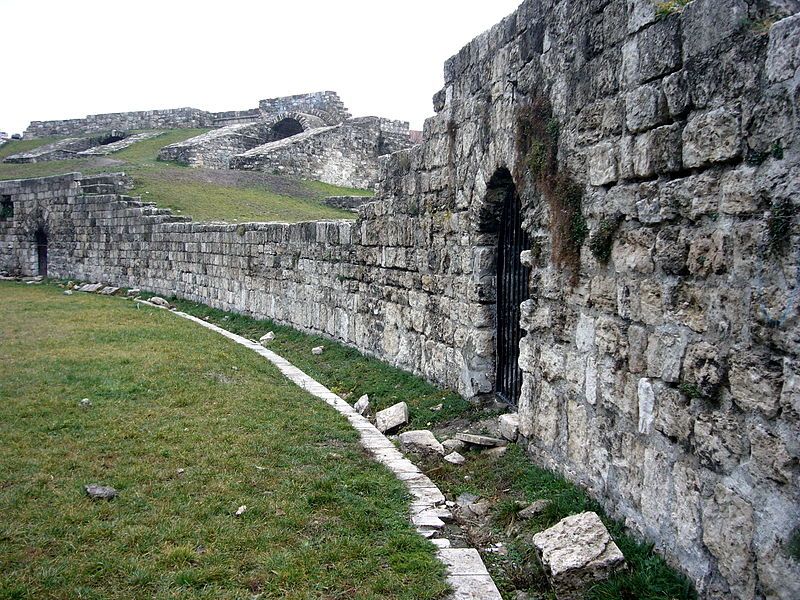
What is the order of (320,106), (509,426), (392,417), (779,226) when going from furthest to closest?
(320,106), (392,417), (509,426), (779,226)

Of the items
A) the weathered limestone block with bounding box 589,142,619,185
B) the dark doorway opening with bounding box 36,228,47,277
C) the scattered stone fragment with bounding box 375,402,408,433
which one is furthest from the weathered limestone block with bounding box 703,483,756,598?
the dark doorway opening with bounding box 36,228,47,277

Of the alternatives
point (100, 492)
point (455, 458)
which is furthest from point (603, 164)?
point (100, 492)

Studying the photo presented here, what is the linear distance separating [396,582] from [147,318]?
12029mm

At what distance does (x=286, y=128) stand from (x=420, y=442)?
29.3m

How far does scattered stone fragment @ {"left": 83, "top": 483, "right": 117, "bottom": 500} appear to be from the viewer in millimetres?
5230

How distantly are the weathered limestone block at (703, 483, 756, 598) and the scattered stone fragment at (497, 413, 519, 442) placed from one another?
8.93 ft

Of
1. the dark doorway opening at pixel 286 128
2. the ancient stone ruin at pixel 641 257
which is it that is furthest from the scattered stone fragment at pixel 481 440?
the dark doorway opening at pixel 286 128

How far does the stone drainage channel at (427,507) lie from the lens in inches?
166

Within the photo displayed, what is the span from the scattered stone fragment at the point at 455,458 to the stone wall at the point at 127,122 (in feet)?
112

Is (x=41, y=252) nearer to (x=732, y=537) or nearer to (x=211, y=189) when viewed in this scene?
(x=211, y=189)

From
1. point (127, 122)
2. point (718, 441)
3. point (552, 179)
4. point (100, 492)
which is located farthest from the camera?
point (127, 122)

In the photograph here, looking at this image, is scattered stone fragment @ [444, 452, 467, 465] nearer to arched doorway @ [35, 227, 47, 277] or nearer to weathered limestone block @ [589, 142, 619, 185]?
weathered limestone block @ [589, 142, 619, 185]

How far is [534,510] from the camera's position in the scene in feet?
16.8

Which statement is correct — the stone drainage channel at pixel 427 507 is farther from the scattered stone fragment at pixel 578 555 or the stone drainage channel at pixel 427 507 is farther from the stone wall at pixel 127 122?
the stone wall at pixel 127 122
